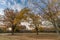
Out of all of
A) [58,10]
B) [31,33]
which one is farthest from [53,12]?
[31,33]

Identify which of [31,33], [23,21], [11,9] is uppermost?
[11,9]

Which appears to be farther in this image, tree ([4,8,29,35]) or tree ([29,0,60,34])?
tree ([4,8,29,35])

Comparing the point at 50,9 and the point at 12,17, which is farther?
the point at 12,17

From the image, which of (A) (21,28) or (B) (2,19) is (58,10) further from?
(B) (2,19)

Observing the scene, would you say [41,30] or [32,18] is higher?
[32,18]

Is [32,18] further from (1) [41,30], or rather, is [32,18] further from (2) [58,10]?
(2) [58,10]

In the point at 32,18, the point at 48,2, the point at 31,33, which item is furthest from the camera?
the point at 31,33

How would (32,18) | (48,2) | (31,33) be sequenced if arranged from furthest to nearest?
(31,33) < (32,18) < (48,2)

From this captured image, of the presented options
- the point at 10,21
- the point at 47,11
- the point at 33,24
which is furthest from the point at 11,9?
the point at 47,11

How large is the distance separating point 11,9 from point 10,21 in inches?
88.8

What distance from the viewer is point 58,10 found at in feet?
68.3

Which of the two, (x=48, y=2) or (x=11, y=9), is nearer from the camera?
(x=48, y=2)

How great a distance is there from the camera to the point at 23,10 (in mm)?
29984

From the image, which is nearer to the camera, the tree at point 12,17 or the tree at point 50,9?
the tree at point 50,9
